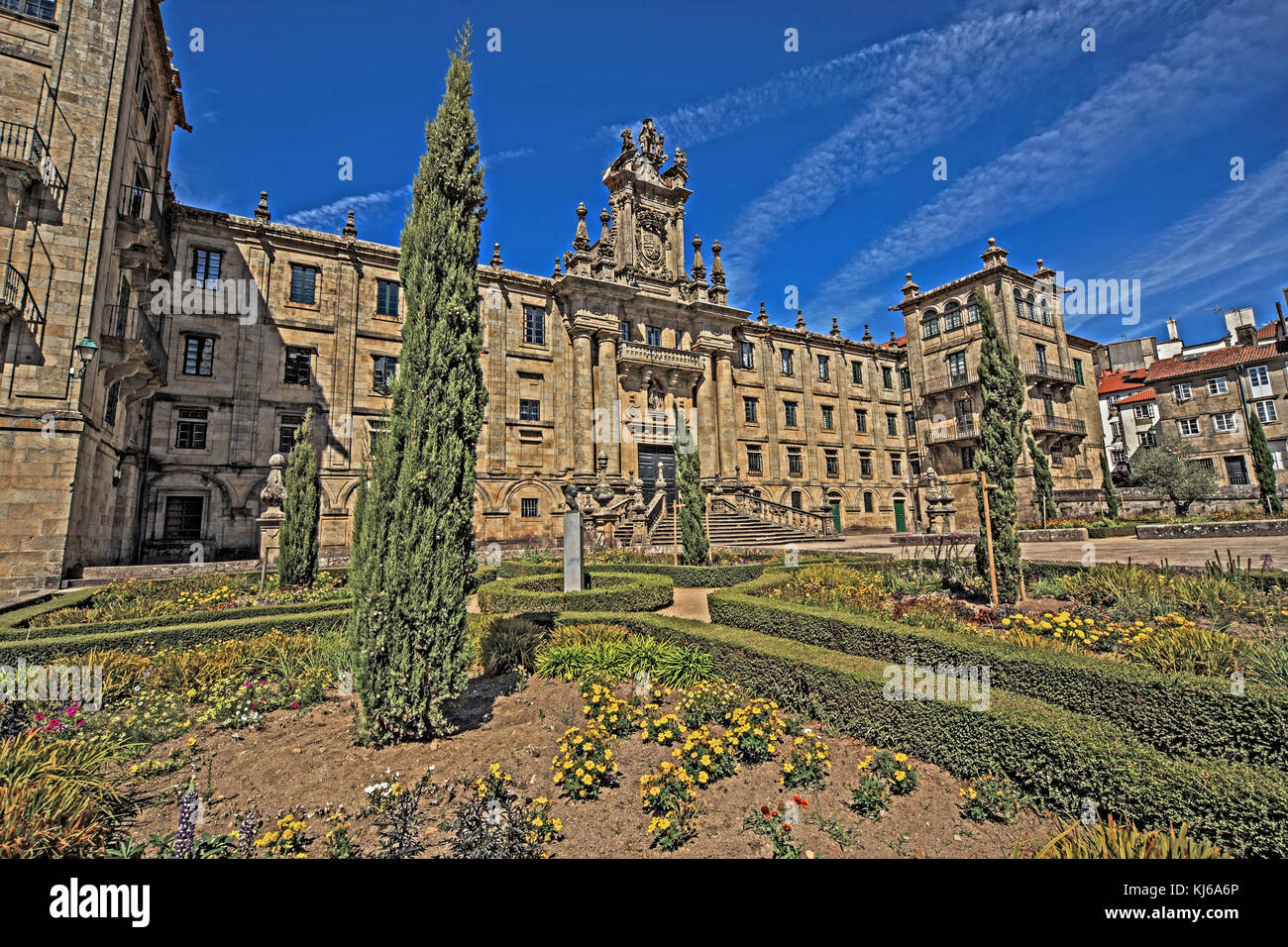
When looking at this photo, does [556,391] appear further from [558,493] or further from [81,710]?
[81,710]

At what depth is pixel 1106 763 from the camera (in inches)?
159

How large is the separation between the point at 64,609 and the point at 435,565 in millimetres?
10230

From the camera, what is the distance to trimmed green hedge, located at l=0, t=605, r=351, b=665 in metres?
7.58

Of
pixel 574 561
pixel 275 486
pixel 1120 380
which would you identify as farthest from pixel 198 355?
pixel 1120 380

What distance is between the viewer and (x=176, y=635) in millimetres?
8531

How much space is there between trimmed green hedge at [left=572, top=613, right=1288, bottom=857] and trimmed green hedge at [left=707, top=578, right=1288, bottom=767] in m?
0.35

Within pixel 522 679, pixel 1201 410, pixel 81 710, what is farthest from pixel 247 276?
pixel 1201 410

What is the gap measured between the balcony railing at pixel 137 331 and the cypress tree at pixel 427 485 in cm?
1600

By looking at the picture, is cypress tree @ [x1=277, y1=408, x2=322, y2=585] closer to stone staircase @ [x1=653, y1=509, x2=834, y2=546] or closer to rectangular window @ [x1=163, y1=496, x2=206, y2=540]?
rectangular window @ [x1=163, y1=496, x2=206, y2=540]

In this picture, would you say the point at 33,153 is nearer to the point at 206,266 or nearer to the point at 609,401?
the point at 206,266

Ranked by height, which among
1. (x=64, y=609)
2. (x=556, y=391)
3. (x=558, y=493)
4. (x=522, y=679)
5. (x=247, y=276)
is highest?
(x=247, y=276)

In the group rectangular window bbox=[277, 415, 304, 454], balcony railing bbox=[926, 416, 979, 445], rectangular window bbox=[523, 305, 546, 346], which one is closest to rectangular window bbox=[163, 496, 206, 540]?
rectangular window bbox=[277, 415, 304, 454]

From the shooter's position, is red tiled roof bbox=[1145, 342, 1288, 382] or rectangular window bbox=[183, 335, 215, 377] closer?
rectangular window bbox=[183, 335, 215, 377]
